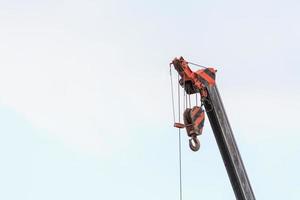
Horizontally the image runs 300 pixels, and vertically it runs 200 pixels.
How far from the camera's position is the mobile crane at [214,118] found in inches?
602

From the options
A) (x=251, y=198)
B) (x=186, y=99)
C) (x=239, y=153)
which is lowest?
(x=251, y=198)

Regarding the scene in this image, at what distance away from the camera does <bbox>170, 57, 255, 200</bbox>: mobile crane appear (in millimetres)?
15289

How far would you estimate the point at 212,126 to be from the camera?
15.9 metres

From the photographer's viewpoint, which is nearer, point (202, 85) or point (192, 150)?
point (192, 150)

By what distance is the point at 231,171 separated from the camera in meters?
15.5

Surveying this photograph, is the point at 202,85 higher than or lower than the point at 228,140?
higher

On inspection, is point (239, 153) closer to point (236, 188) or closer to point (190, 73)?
point (236, 188)

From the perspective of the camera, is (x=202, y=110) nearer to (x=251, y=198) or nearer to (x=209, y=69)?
(x=209, y=69)

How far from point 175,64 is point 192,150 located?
2027 millimetres

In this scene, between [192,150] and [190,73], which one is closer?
[192,150]

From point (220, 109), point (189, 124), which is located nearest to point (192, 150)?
point (189, 124)

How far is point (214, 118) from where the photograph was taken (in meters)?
15.8

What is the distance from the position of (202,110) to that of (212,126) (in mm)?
603

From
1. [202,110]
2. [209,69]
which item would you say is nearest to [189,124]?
[202,110]
